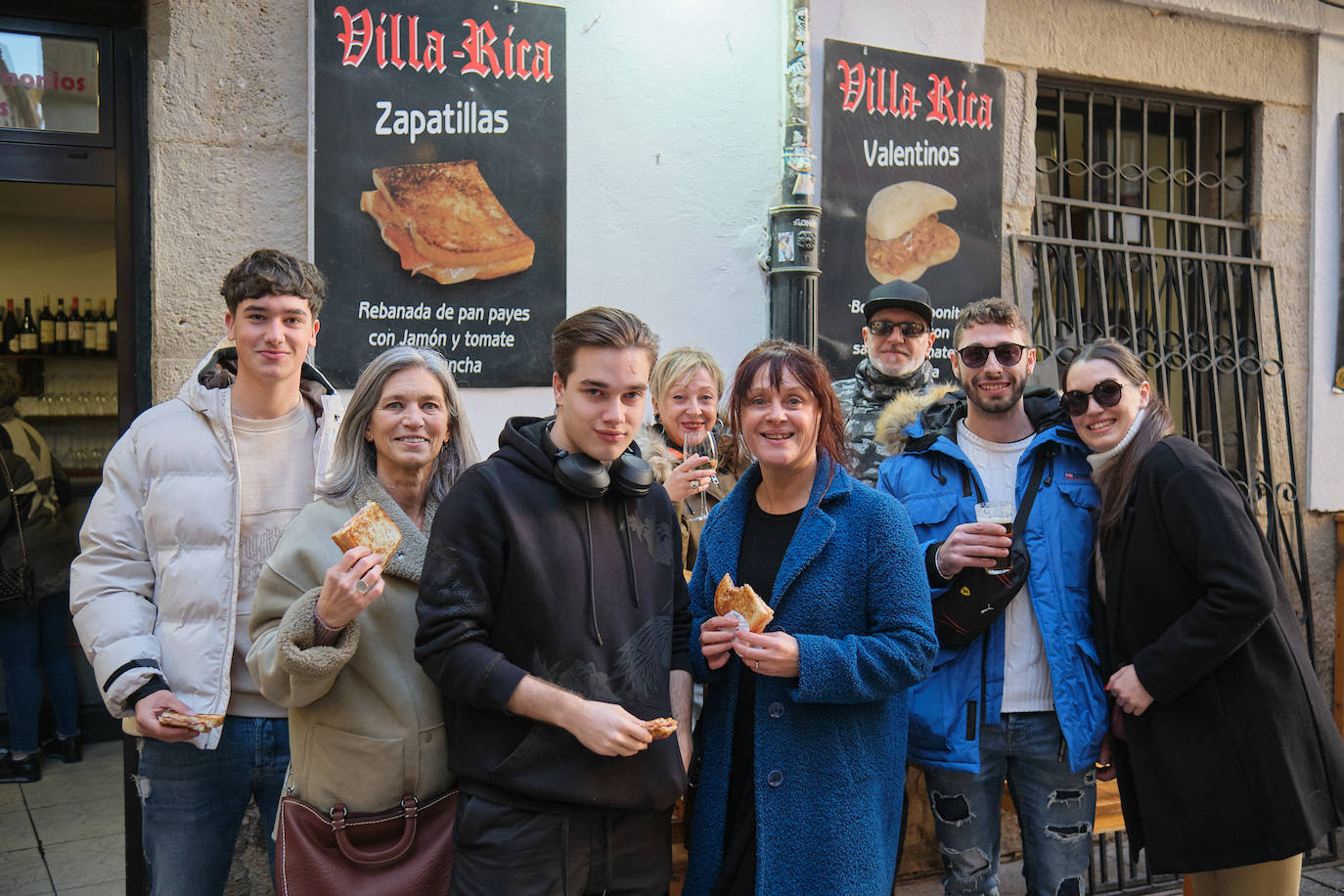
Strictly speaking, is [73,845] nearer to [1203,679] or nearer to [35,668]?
[35,668]

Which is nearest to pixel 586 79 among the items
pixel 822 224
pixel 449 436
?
pixel 822 224

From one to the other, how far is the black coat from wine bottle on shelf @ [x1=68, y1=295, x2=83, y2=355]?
6198 millimetres

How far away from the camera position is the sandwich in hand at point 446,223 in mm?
3691

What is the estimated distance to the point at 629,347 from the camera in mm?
1992

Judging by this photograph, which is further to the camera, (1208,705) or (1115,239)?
(1115,239)

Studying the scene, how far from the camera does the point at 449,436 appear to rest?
2381mm

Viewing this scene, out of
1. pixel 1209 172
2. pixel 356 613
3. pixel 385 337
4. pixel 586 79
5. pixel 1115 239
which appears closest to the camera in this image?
pixel 356 613

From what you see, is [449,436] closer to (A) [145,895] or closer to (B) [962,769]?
(B) [962,769]

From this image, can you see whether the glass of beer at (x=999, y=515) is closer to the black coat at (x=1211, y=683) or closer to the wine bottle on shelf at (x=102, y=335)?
the black coat at (x=1211, y=683)

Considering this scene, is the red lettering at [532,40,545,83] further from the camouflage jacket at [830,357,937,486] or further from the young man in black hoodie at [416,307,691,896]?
the young man in black hoodie at [416,307,691,896]

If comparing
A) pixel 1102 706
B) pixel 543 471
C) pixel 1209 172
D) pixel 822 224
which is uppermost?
pixel 1209 172

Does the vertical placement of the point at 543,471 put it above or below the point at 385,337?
below

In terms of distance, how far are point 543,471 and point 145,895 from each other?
8.33 ft

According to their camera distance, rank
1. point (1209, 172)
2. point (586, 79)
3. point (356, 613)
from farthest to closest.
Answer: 1. point (1209, 172)
2. point (586, 79)
3. point (356, 613)
